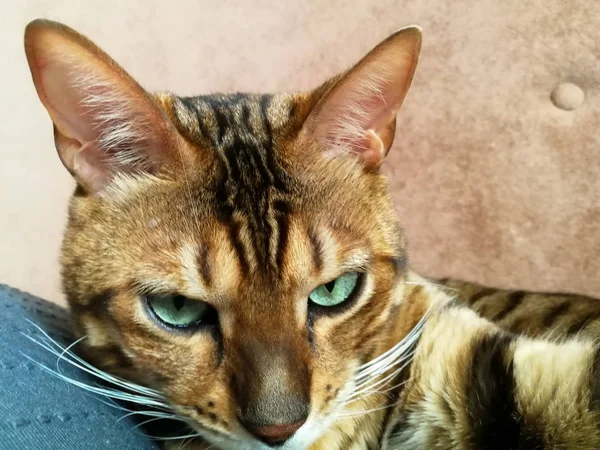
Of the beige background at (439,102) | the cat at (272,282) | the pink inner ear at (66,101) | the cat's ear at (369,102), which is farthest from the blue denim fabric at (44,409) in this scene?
the beige background at (439,102)

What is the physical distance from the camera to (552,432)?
778 millimetres

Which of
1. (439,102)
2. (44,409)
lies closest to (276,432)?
(44,409)

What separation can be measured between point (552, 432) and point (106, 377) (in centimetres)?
60

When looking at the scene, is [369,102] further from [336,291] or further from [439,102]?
[439,102]

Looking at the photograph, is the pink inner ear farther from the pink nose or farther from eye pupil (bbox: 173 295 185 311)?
the pink nose

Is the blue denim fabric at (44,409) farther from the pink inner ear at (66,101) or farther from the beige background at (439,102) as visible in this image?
the beige background at (439,102)

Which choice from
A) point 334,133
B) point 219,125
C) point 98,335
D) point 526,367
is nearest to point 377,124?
point 334,133

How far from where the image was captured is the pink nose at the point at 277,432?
74 cm

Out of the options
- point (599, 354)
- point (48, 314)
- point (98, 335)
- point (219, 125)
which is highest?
point (219, 125)

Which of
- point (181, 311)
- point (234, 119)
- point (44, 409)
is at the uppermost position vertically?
point (234, 119)

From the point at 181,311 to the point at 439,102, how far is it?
98 cm

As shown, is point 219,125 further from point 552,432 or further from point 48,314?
point 552,432

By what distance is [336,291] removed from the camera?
855 millimetres

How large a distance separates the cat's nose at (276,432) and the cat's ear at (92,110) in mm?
386
